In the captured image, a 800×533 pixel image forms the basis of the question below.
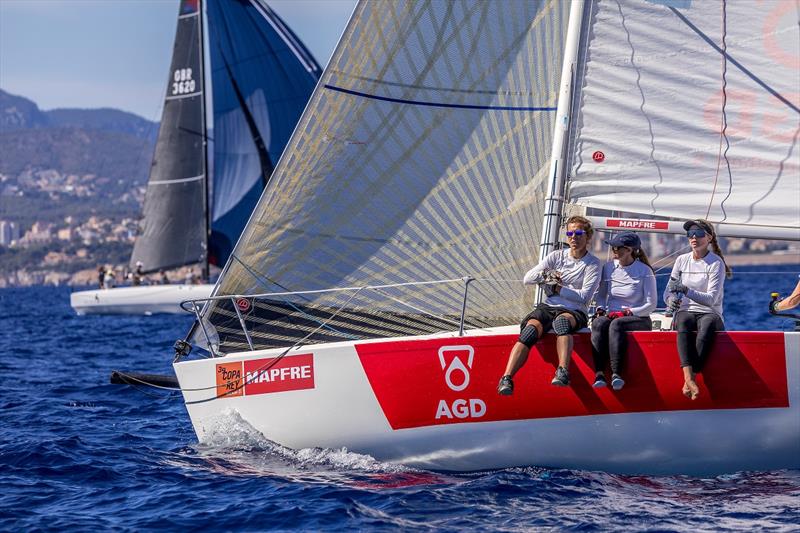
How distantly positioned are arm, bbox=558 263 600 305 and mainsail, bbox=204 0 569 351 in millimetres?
826

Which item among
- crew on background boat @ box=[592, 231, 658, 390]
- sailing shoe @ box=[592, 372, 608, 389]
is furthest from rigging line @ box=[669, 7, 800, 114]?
sailing shoe @ box=[592, 372, 608, 389]

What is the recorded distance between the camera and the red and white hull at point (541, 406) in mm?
7289

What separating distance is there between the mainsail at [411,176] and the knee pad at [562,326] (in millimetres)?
1062

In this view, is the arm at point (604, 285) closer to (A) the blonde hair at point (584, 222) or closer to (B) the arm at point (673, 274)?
(A) the blonde hair at point (584, 222)

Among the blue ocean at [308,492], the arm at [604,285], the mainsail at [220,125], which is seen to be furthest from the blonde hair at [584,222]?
the mainsail at [220,125]

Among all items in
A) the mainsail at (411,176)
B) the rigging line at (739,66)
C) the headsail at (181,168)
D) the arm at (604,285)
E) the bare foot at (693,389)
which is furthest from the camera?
the headsail at (181,168)

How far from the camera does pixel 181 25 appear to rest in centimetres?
3300

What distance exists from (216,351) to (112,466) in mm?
1169

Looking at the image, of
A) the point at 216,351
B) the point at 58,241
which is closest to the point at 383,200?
the point at 216,351

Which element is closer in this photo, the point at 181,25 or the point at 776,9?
the point at 776,9

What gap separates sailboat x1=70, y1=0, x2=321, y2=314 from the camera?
29.6m

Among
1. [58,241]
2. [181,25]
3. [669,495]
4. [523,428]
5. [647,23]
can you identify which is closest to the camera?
[669,495]

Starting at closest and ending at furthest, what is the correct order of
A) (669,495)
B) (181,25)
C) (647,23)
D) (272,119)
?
(669,495) < (647,23) < (272,119) < (181,25)

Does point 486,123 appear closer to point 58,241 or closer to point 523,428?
point 523,428
